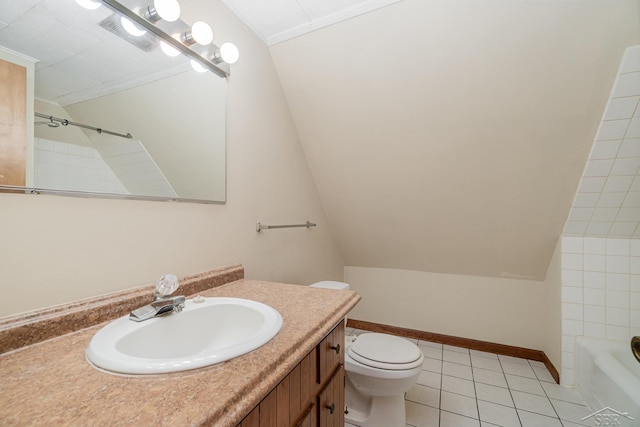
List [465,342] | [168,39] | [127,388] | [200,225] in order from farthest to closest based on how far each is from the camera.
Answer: [465,342], [200,225], [168,39], [127,388]

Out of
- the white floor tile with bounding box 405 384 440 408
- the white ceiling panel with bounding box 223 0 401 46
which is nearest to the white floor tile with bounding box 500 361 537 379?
the white floor tile with bounding box 405 384 440 408

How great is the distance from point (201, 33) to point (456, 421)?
2.29 metres

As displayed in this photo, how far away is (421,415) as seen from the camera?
5.23 ft

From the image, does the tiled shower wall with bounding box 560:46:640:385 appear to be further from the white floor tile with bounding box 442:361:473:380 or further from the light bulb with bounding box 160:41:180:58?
the light bulb with bounding box 160:41:180:58

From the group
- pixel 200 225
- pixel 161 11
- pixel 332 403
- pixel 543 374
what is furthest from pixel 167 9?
pixel 543 374

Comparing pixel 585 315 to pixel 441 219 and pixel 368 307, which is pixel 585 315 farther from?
pixel 368 307

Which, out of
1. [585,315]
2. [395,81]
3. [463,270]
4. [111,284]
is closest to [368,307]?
[463,270]

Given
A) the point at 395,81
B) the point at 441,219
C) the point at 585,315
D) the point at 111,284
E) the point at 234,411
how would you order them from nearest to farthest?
the point at 234,411, the point at 111,284, the point at 395,81, the point at 585,315, the point at 441,219

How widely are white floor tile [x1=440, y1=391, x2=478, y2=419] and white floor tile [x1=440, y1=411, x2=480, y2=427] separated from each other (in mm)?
35

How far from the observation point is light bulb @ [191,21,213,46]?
1.03 metres

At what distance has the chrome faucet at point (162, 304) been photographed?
2.54 ft

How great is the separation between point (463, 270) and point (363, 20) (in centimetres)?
207

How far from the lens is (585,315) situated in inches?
70.5

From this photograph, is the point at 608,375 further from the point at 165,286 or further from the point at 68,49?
the point at 68,49
